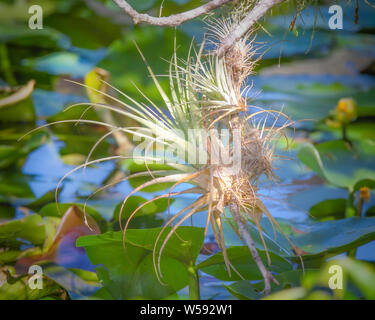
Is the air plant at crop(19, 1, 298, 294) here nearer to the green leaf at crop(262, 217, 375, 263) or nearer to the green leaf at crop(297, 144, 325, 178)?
the green leaf at crop(262, 217, 375, 263)

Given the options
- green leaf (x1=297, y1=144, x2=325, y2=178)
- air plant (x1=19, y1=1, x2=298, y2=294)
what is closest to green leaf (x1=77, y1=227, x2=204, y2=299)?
air plant (x1=19, y1=1, x2=298, y2=294)

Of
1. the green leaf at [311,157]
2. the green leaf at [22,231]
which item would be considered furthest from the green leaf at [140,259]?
the green leaf at [311,157]

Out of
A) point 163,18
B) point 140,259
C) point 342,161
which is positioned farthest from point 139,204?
point 342,161

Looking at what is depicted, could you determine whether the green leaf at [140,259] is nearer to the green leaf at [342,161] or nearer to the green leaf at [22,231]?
the green leaf at [22,231]

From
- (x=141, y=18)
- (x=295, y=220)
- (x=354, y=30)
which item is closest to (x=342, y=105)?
(x=354, y=30)
